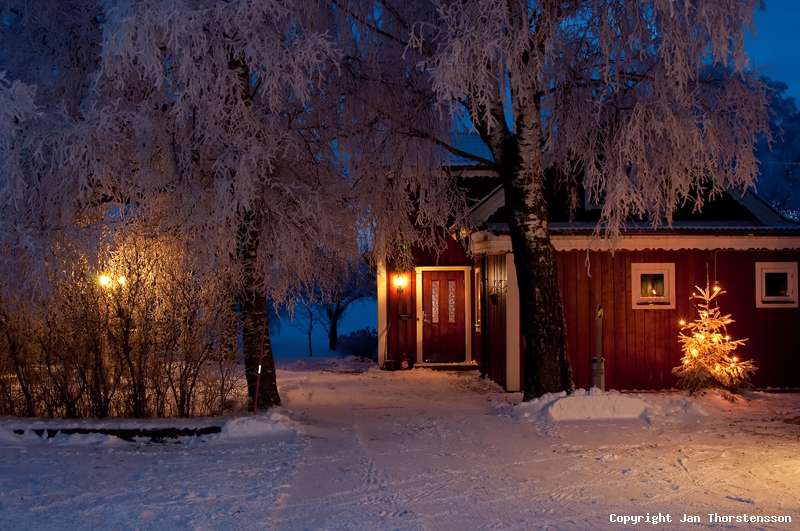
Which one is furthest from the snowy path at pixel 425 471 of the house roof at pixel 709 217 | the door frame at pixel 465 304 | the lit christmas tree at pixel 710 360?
the door frame at pixel 465 304

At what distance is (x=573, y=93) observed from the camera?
9.95m

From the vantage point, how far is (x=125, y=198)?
859 centimetres

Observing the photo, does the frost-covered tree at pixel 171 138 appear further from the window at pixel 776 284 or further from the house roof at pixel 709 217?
the window at pixel 776 284

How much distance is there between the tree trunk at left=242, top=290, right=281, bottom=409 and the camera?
9.80 metres

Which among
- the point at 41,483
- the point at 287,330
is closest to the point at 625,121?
the point at 41,483

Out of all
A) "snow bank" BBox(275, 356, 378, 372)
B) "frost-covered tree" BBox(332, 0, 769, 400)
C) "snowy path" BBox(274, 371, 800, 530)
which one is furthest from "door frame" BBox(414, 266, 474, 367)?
"snowy path" BBox(274, 371, 800, 530)

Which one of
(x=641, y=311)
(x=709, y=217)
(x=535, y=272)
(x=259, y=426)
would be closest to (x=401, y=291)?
(x=641, y=311)

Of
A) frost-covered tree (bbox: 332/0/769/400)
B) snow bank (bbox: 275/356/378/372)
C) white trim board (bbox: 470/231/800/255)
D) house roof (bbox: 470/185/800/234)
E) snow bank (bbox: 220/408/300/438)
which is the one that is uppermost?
frost-covered tree (bbox: 332/0/769/400)

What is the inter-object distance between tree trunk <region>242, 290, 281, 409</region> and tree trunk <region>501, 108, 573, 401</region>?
385 centimetres

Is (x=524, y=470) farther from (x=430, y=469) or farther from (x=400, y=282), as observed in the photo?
(x=400, y=282)

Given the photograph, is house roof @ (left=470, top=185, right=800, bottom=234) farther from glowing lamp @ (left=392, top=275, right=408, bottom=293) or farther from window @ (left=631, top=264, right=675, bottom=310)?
glowing lamp @ (left=392, top=275, right=408, bottom=293)

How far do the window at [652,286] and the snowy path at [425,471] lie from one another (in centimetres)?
240

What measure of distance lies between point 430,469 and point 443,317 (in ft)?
33.9

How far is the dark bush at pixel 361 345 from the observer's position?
67.9 feet
